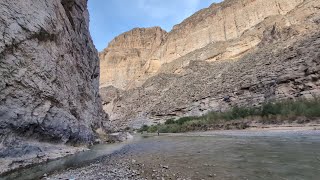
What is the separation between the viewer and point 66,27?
20984 millimetres

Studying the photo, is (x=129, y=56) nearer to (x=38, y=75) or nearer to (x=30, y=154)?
(x=38, y=75)

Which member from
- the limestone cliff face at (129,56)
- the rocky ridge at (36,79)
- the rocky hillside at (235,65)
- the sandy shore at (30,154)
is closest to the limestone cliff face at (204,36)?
the limestone cliff face at (129,56)

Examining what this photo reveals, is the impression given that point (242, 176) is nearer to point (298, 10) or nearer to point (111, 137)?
point (111, 137)

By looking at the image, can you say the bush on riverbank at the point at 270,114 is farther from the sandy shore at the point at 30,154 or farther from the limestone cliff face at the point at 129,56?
the limestone cliff face at the point at 129,56

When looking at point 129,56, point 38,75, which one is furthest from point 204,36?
point 38,75

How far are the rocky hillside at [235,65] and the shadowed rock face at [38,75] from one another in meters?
26.5

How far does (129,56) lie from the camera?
130125 mm

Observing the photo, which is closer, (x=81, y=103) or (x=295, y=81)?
(x=81, y=103)

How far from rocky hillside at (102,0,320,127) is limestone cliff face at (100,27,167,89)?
692 inches

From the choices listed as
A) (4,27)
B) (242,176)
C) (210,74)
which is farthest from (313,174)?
(210,74)

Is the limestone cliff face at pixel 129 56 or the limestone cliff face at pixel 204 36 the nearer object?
the limestone cliff face at pixel 204 36

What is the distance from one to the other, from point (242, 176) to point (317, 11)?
51.5 meters

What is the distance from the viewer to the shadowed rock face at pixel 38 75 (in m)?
11.6

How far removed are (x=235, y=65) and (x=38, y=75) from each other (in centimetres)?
4656
